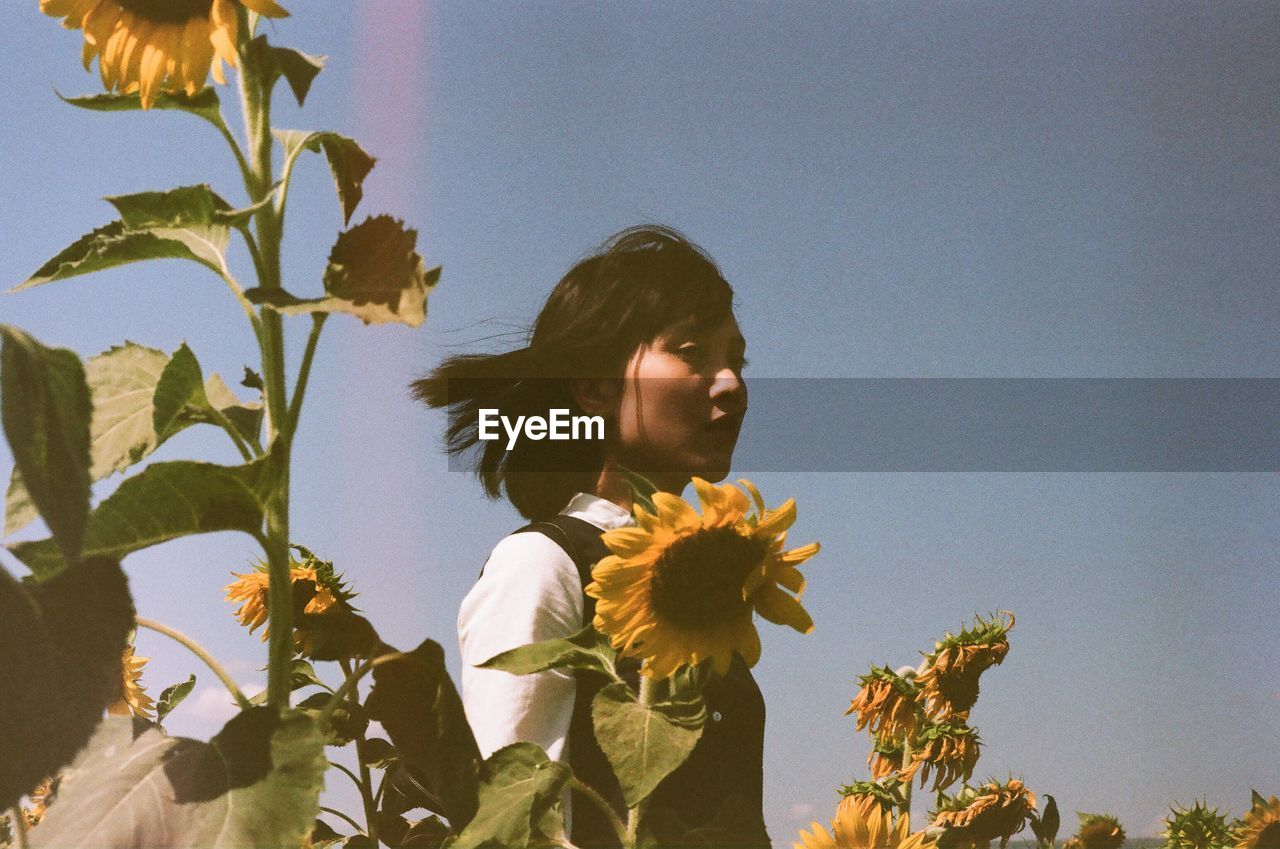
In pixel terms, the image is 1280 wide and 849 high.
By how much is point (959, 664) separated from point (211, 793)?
5.33 feet

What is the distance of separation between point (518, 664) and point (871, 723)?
4.61 ft

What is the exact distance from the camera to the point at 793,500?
3.22 feet

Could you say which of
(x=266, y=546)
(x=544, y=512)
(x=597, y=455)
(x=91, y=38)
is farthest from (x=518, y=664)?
(x=544, y=512)

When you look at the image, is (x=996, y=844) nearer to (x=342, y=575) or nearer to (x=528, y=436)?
(x=528, y=436)

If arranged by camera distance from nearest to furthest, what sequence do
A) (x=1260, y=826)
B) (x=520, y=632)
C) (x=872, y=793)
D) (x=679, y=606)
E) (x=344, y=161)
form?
(x=344, y=161), (x=679, y=606), (x=520, y=632), (x=872, y=793), (x=1260, y=826)

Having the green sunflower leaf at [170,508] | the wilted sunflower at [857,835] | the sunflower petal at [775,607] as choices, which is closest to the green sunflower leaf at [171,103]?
the green sunflower leaf at [170,508]

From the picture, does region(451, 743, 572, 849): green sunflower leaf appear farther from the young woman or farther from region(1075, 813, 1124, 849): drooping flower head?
region(1075, 813, 1124, 849): drooping flower head

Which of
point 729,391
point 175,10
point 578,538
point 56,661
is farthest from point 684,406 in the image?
point 56,661

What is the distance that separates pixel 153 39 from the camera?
758 mm

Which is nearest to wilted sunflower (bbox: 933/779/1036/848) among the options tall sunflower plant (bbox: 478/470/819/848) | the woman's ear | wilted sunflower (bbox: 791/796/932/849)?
wilted sunflower (bbox: 791/796/932/849)

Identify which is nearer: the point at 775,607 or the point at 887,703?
the point at 775,607

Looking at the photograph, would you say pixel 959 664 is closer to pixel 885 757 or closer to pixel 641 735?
pixel 885 757

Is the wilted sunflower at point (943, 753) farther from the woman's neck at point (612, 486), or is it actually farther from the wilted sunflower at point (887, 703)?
the woman's neck at point (612, 486)

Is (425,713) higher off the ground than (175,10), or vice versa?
(175,10)
